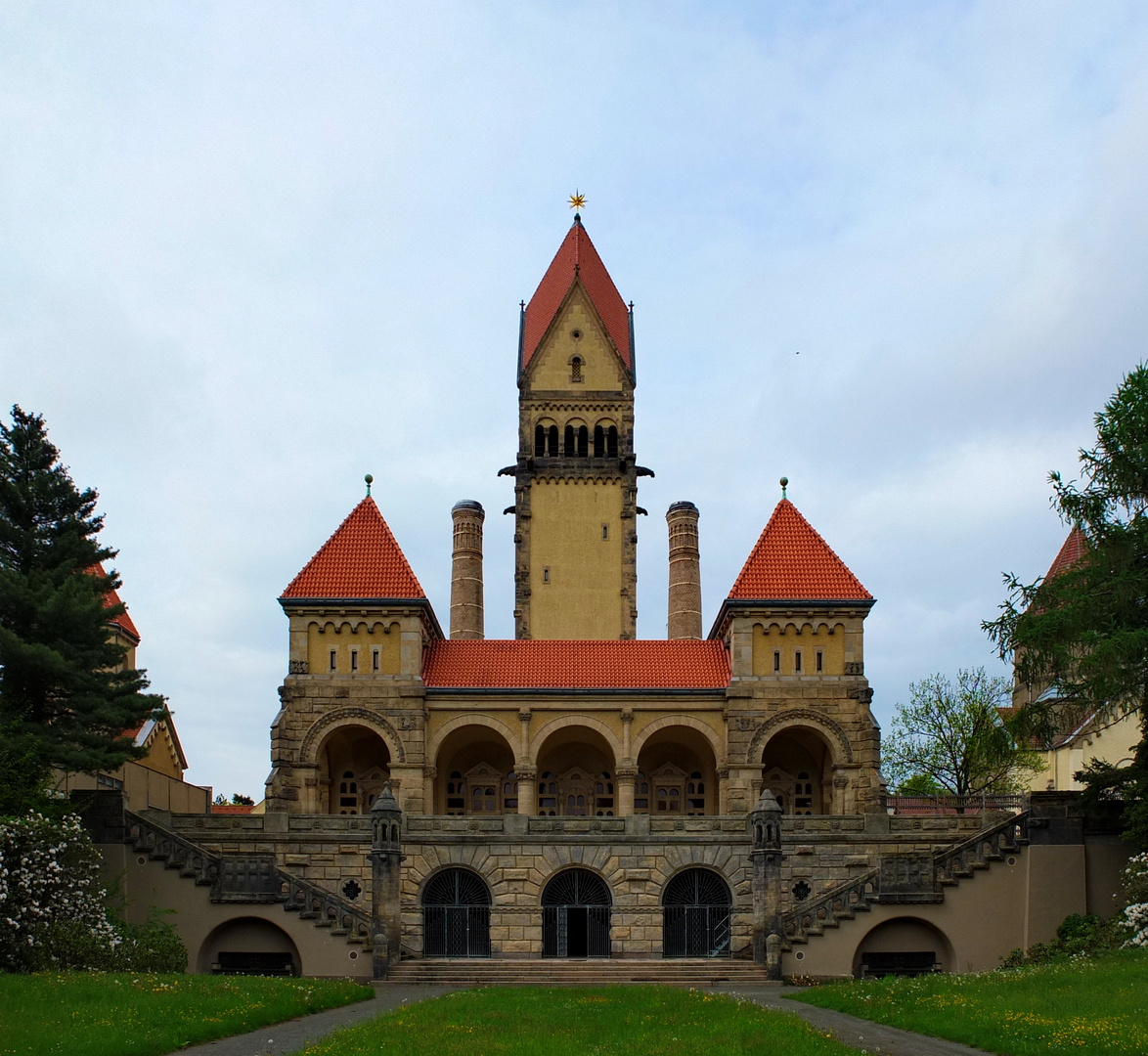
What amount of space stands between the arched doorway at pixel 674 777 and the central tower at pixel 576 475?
33.5 ft

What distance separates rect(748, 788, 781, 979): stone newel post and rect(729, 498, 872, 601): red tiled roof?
1116 cm

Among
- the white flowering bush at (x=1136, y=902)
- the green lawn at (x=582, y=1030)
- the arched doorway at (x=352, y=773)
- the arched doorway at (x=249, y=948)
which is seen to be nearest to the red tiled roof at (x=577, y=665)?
the arched doorway at (x=352, y=773)

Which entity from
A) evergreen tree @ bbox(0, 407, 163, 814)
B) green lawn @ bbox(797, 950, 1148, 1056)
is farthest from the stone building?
green lawn @ bbox(797, 950, 1148, 1056)

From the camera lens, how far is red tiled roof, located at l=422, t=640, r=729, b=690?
41.4 m

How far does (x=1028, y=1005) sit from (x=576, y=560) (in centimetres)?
3786

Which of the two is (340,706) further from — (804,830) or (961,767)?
(961,767)

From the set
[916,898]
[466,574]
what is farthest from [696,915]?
[466,574]

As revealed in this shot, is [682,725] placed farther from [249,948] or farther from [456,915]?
[249,948]

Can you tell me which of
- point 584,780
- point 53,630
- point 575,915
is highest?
point 53,630

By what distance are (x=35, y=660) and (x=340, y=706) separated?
48.5 ft

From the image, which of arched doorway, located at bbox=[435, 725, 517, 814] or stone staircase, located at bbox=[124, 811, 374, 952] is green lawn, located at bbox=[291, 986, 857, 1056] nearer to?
stone staircase, located at bbox=[124, 811, 374, 952]

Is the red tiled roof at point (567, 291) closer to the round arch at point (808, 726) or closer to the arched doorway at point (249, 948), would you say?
the round arch at point (808, 726)

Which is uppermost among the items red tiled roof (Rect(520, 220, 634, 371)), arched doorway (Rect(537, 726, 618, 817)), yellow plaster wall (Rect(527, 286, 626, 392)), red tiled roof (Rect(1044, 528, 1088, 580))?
red tiled roof (Rect(520, 220, 634, 371))

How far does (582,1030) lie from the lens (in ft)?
56.4
